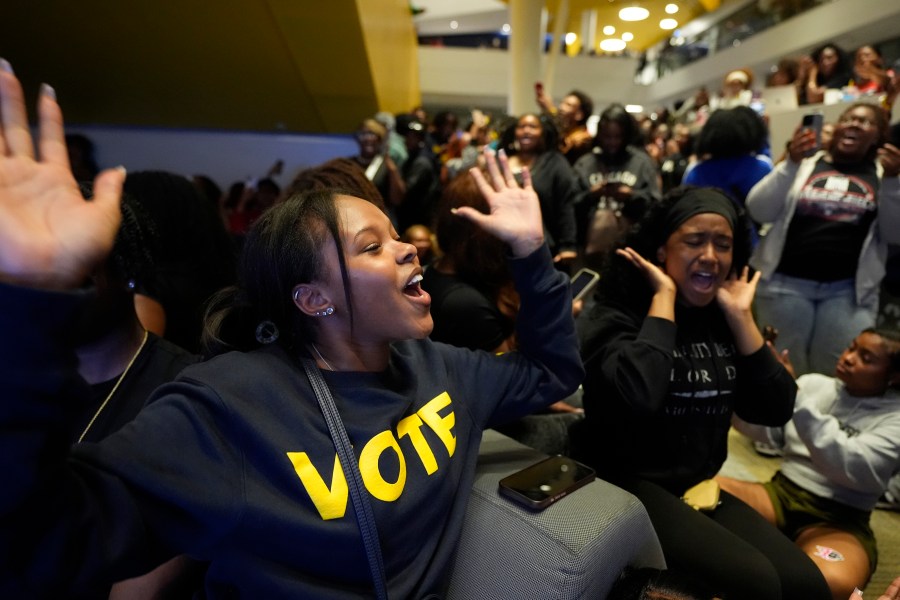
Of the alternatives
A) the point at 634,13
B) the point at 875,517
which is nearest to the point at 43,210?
the point at 875,517

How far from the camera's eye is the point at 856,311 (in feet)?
7.49

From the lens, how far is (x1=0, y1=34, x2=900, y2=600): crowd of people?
57 cm

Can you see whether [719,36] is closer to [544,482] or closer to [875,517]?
[875,517]

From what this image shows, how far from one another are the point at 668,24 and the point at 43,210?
11.9 m

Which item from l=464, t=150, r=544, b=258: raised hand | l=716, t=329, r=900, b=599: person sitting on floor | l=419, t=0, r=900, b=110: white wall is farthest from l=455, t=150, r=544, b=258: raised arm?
l=419, t=0, r=900, b=110: white wall

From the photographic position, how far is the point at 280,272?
3.05 ft

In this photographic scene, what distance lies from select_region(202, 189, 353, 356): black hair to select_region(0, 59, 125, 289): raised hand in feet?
1.08

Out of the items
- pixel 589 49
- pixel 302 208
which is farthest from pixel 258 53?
pixel 589 49

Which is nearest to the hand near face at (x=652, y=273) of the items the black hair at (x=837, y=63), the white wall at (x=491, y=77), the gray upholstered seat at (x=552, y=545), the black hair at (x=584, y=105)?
the gray upholstered seat at (x=552, y=545)

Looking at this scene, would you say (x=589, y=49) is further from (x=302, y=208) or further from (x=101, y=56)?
(x=302, y=208)

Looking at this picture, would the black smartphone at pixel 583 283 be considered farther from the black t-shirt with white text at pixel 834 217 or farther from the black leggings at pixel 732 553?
the black t-shirt with white text at pixel 834 217

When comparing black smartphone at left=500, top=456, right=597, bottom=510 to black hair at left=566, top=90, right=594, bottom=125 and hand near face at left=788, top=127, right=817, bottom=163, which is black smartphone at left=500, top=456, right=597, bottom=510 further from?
black hair at left=566, top=90, right=594, bottom=125

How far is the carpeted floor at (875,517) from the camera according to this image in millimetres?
1661

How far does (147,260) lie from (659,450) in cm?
150
